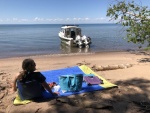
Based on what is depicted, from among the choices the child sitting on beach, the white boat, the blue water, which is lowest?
the blue water

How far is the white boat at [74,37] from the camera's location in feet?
82.5

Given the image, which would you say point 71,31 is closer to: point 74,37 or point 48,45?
point 74,37

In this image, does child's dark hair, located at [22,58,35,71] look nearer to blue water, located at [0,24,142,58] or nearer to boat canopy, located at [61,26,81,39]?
blue water, located at [0,24,142,58]

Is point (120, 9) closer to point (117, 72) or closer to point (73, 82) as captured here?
point (117, 72)

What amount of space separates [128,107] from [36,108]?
222 cm

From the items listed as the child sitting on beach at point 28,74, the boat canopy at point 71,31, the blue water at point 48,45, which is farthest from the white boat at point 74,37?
the child sitting on beach at point 28,74

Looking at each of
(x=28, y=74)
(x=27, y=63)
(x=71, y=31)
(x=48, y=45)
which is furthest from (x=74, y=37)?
(x=27, y=63)

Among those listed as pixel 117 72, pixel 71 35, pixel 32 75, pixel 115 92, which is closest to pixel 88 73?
pixel 117 72

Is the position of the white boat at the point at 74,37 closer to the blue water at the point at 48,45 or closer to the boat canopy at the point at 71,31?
the boat canopy at the point at 71,31

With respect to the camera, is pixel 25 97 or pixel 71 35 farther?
pixel 71 35

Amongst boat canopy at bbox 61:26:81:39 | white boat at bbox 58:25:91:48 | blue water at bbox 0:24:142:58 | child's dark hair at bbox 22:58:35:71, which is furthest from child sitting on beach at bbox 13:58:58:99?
boat canopy at bbox 61:26:81:39

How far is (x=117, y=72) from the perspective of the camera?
9281 millimetres

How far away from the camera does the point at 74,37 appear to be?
88.8 ft

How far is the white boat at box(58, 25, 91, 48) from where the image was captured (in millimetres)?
25141
